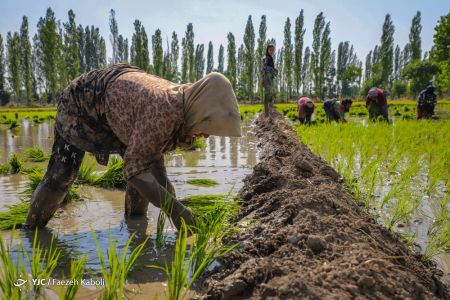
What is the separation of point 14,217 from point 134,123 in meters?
1.09

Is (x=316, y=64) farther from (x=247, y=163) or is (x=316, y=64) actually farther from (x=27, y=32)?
(x=247, y=163)

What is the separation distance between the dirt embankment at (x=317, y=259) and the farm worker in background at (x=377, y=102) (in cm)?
721

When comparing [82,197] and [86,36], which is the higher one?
[86,36]

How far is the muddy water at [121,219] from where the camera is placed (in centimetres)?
166

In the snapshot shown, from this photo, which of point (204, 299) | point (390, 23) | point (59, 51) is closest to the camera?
point (204, 299)

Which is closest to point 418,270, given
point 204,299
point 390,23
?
point 204,299

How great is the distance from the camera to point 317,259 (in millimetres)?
1413

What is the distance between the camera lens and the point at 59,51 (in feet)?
94.1

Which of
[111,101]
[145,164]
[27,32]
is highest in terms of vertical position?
[27,32]

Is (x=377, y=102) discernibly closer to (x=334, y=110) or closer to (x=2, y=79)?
(x=334, y=110)

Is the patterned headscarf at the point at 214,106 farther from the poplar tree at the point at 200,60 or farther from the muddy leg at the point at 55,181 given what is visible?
the poplar tree at the point at 200,60

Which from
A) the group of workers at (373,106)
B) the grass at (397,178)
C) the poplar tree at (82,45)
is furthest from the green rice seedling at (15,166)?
the poplar tree at (82,45)

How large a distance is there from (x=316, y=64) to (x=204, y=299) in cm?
3382

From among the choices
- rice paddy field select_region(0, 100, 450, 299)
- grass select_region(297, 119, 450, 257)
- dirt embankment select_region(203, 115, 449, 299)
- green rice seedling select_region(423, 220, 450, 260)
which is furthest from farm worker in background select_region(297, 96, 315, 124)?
green rice seedling select_region(423, 220, 450, 260)
